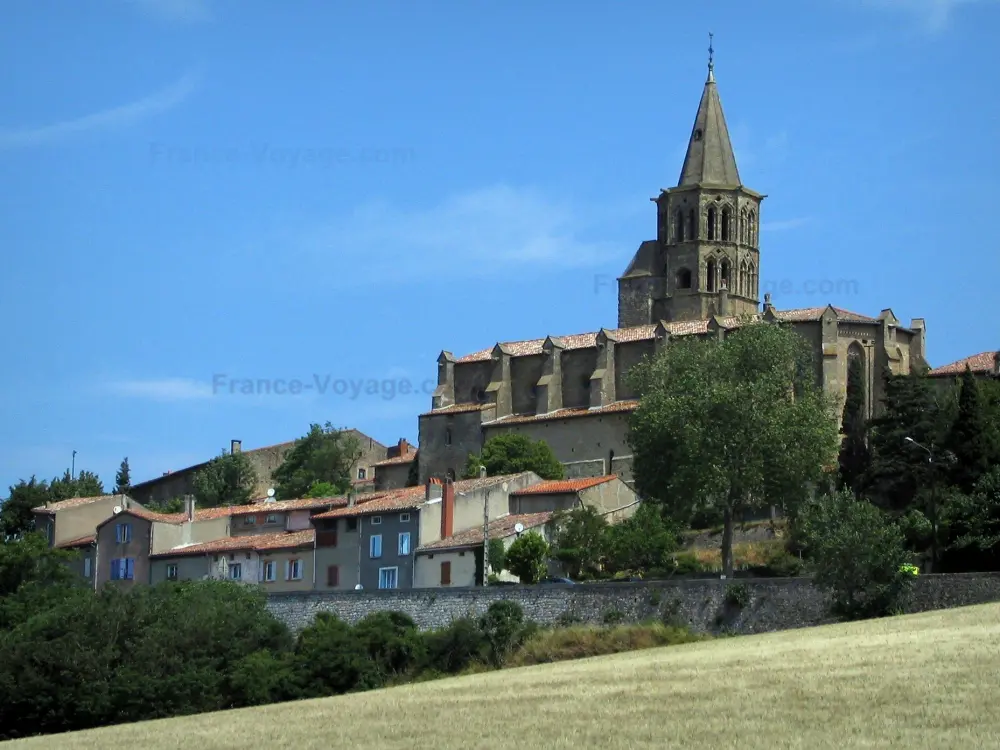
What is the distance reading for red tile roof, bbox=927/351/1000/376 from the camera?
93.2 meters

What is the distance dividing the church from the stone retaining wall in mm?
31126

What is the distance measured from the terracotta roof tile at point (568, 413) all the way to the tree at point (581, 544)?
81.3ft

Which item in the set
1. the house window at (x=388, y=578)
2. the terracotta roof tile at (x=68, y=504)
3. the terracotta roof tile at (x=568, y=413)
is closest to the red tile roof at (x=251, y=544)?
the house window at (x=388, y=578)

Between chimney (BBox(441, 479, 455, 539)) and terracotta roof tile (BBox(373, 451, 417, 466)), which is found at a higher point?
terracotta roof tile (BBox(373, 451, 417, 466))

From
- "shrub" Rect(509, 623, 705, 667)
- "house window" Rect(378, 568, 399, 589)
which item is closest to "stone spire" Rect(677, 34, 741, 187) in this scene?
"house window" Rect(378, 568, 399, 589)

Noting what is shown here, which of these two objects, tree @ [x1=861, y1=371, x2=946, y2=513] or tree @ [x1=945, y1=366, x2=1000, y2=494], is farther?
tree @ [x1=861, y1=371, x2=946, y2=513]

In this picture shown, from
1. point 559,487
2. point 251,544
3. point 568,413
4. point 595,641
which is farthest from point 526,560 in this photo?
point 568,413

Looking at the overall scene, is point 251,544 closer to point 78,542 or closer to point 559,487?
point 78,542

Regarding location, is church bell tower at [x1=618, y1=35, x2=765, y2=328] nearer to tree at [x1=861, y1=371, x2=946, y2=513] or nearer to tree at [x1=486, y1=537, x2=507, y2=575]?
tree at [x1=861, y1=371, x2=946, y2=513]

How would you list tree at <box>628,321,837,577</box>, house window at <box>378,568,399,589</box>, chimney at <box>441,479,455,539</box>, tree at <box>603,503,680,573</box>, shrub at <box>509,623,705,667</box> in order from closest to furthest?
shrub at <box>509,623,705,667</box>
tree at <box>628,321,837,577</box>
tree at <box>603,503,680,573</box>
house window at <box>378,568,399,589</box>
chimney at <box>441,479,455,539</box>

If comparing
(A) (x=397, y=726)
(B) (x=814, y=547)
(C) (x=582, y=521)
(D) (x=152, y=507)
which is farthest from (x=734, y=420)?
(D) (x=152, y=507)

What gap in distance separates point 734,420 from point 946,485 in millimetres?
8113

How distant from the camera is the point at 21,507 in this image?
10206cm

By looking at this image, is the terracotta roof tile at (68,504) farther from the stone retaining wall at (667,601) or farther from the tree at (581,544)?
the stone retaining wall at (667,601)
